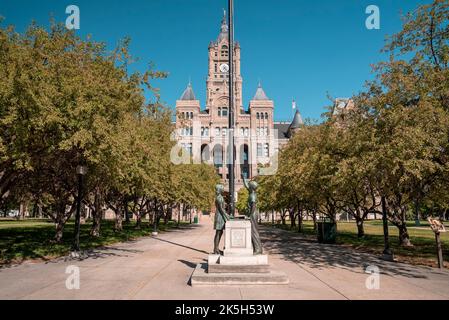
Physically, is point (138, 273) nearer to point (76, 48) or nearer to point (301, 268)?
point (301, 268)

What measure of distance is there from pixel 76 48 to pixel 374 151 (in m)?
14.2

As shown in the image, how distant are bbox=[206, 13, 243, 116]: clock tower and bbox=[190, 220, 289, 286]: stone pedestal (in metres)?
85.3

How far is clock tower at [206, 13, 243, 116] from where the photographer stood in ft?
319

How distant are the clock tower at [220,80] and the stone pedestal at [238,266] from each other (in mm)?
85328

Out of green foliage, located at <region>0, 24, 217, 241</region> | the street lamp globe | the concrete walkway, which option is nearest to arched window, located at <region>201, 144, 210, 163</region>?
green foliage, located at <region>0, 24, 217, 241</region>

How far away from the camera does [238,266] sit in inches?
405

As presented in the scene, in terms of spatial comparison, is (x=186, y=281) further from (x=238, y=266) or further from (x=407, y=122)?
(x=407, y=122)

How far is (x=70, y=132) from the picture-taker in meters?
12.9

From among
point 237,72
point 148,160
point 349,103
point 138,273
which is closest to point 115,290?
point 138,273

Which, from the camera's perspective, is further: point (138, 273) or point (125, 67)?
point (125, 67)

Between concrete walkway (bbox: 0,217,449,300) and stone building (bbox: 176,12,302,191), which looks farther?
stone building (bbox: 176,12,302,191)

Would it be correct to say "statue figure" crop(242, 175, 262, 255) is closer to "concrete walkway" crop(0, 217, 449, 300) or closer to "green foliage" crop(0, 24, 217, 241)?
"concrete walkway" crop(0, 217, 449, 300)

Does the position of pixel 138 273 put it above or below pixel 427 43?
below

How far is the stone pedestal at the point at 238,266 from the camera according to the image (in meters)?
9.70
